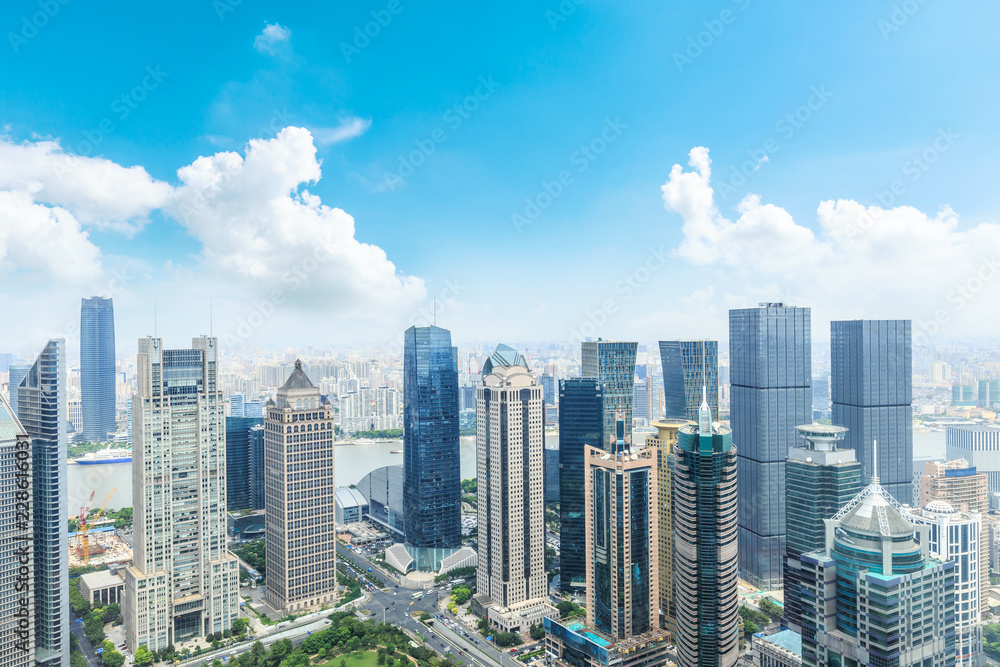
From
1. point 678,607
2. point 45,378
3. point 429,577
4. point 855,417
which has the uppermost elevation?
point 45,378

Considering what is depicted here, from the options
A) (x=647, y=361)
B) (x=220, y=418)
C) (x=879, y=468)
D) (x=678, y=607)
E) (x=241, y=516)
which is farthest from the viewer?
(x=647, y=361)

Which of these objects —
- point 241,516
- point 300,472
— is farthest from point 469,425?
point 300,472

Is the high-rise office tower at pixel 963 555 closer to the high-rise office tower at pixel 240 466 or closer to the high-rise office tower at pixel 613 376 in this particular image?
the high-rise office tower at pixel 613 376

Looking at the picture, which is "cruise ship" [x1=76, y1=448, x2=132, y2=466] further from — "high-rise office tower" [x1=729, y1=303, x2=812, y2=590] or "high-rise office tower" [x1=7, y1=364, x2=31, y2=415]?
"high-rise office tower" [x1=729, y1=303, x2=812, y2=590]

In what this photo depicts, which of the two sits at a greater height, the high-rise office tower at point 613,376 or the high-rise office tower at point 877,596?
the high-rise office tower at point 613,376

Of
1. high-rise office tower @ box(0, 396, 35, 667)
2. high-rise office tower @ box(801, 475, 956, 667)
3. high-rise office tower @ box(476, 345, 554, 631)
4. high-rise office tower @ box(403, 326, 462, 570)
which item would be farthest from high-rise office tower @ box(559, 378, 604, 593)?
high-rise office tower @ box(0, 396, 35, 667)

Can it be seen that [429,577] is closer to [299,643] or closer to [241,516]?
[299,643]

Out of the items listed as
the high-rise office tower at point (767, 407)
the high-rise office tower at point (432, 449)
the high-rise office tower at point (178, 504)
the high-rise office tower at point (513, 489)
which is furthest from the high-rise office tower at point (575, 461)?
the high-rise office tower at point (178, 504)
